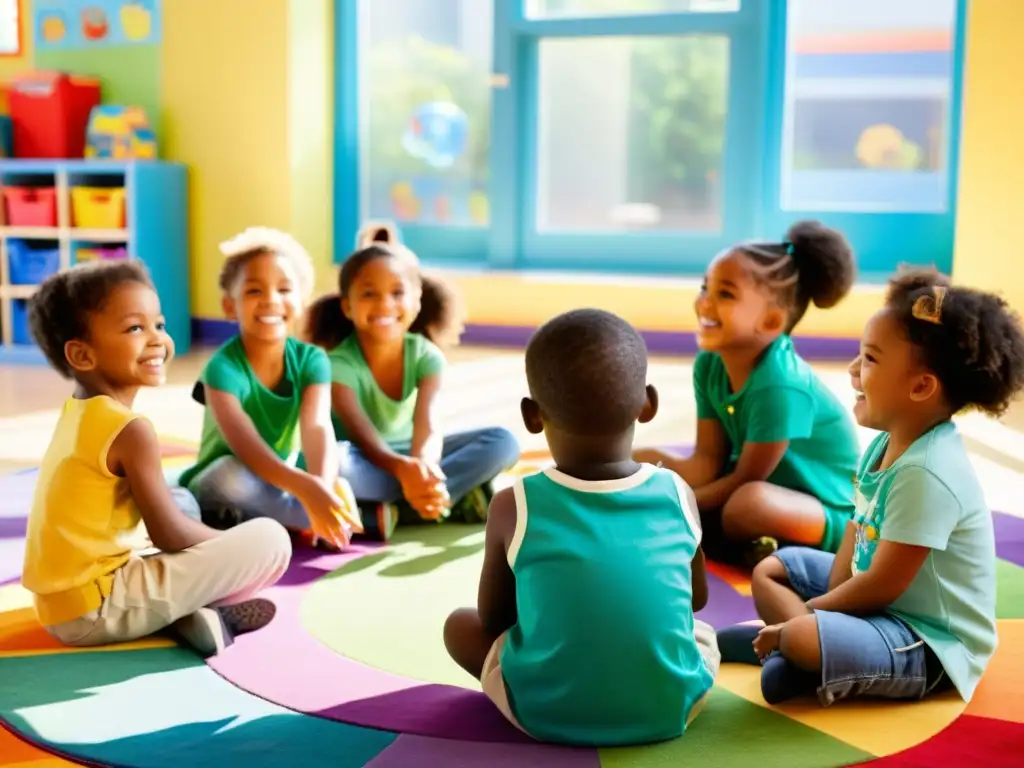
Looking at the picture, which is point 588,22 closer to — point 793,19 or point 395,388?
point 793,19

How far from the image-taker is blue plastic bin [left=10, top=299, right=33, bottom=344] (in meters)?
4.82

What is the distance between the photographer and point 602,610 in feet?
4.55

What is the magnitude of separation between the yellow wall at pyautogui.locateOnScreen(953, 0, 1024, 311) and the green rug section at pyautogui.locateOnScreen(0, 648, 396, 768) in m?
3.51

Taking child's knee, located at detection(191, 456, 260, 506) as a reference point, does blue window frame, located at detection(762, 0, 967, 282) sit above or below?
above

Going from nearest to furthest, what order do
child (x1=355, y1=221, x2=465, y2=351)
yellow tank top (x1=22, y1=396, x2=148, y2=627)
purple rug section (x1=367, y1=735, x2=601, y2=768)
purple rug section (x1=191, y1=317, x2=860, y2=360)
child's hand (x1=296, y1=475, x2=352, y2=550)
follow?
purple rug section (x1=367, y1=735, x2=601, y2=768) → yellow tank top (x1=22, y1=396, x2=148, y2=627) → child's hand (x1=296, y1=475, x2=352, y2=550) → child (x1=355, y1=221, x2=465, y2=351) → purple rug section (x1=191, y1=317, x2=860, y2=360)

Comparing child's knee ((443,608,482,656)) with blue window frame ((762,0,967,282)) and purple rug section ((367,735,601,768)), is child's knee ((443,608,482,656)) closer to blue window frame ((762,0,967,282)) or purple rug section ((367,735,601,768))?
purple rug section ((367,735,601,768))

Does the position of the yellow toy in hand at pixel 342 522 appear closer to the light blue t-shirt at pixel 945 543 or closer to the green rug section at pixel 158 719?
the green rug section at pixel 158 719

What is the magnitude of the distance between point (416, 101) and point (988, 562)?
13.6 feet

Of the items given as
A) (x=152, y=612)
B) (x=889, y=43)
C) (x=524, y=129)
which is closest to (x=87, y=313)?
(x=152, y=612)

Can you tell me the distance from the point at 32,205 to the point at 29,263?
0.71ft

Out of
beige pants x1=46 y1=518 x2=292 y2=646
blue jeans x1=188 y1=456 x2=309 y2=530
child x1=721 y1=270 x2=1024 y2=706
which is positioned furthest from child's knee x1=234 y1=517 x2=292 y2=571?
child x1=721 y1=270 x2=1024 y2=706

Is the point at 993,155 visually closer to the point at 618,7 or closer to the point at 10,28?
the point at 618,7

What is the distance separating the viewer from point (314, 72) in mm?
5172

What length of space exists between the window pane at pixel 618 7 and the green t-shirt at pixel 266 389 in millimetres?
3044
